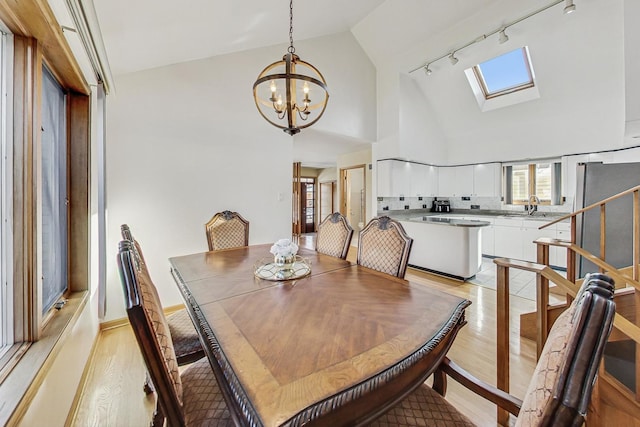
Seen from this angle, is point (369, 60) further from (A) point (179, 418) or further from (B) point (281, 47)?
(A) point (179, 418)

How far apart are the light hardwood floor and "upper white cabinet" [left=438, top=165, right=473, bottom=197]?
3515mm

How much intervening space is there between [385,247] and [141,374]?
6.41ft

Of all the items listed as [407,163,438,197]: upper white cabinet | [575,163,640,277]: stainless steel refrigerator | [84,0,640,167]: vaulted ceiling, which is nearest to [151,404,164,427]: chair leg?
[84,0,640,167]: vaulted ceiling

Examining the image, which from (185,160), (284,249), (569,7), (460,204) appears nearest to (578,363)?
(284,249)

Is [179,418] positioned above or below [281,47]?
below

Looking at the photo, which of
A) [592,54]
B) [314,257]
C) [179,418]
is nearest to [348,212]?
[314,257]

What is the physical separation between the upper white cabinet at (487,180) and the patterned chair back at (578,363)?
5.79 metres

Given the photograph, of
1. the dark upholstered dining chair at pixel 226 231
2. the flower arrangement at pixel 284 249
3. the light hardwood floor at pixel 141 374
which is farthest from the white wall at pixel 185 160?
the flower arrangement at pixel 284 249

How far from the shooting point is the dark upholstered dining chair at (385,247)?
5.86 feet

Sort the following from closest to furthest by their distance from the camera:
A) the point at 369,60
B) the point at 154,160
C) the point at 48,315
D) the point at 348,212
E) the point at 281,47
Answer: the point at 48,315, the point at 154,160, the point at 281,47, the point at 369,60, the point at 348,212

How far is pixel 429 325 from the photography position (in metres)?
1.04

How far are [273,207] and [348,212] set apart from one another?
302 cm

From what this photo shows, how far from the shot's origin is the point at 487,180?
214 inches

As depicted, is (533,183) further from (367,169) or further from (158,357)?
(158,357)
